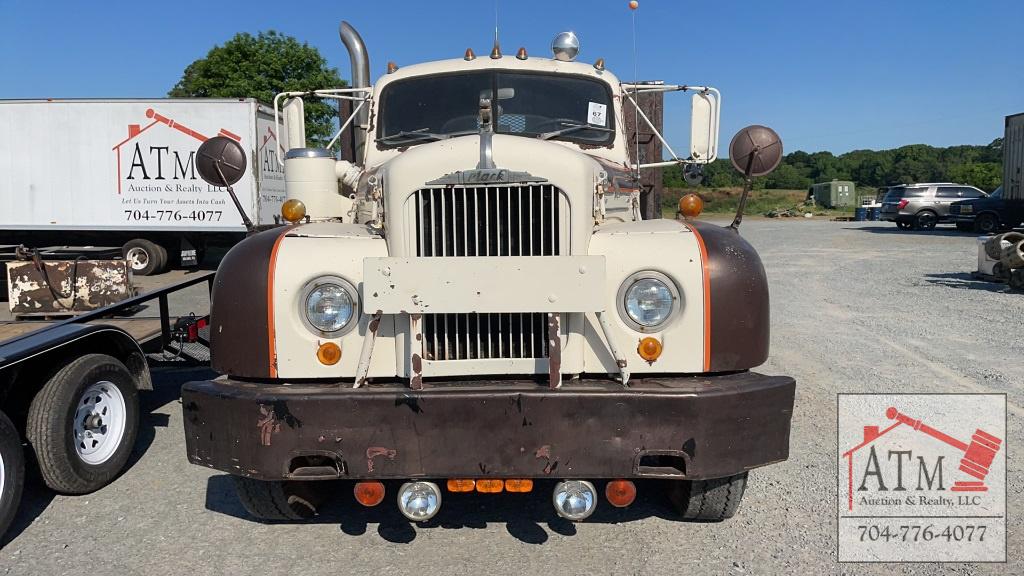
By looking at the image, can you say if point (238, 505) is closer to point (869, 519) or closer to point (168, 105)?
point (869, 519)

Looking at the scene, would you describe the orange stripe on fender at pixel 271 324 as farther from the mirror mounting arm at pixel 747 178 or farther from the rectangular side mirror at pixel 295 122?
the rectangular side mirror at pixel 295 122

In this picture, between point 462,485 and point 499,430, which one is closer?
point 499,430

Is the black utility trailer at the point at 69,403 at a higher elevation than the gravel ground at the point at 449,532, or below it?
higher

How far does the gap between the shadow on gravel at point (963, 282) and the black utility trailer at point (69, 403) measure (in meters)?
11.8

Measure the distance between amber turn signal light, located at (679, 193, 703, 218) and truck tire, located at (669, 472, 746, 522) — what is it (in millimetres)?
1372

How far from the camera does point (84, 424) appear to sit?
172 inches

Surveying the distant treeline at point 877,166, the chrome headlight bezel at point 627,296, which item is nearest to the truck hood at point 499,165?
the chrome headlight bezel at point 627,296

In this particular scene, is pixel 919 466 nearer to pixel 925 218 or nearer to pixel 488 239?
pixel 488 239

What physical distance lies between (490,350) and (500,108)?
2.04 m

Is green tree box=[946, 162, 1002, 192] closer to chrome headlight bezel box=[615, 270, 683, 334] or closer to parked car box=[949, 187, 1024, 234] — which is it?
parked car box=[949, 187, 1024, 234]

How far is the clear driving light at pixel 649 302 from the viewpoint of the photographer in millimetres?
3262

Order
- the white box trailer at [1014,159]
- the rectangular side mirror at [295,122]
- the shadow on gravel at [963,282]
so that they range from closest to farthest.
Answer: the rectangular side mirror at [295,122] → the shadow on gravel at [963,282] → the white box trailer at [1014,159]

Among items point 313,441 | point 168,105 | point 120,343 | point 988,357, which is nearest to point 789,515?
point 313,441

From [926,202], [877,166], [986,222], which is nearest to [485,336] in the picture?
[986,222]
